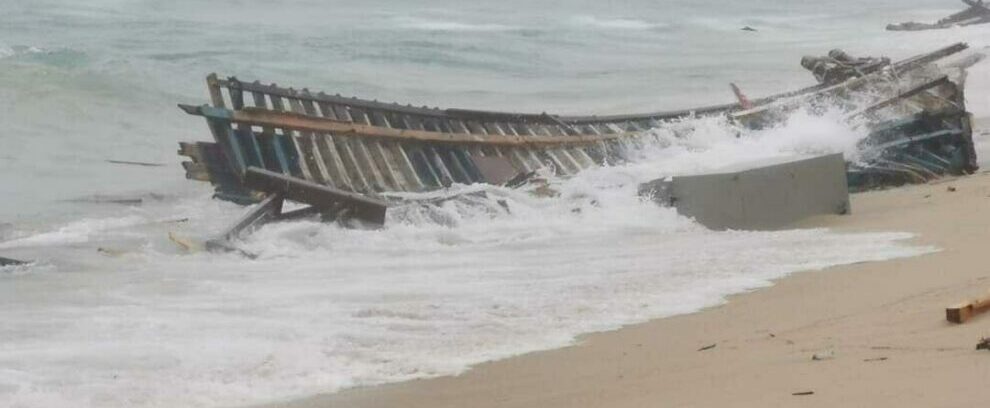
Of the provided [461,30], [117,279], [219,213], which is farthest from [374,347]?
[461,30]

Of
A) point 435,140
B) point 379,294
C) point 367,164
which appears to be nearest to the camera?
point 379,294

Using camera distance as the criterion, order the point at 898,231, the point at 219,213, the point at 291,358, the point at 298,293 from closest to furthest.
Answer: the point at 291,358 < the point at 298,293 < the point at 898,231 < the point at 219,213

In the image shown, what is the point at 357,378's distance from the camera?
587 centimetres

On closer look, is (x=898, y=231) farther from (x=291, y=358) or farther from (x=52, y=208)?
(x=52, y=208)

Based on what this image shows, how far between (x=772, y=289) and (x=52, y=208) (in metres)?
8.45

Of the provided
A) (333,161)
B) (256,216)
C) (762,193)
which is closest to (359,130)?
(333,161)

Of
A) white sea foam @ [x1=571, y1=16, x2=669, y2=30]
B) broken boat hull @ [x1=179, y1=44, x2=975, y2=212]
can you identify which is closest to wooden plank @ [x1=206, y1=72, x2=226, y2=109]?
broken boat hull @ [x1=179, y1=44, x2=975, y2=212]

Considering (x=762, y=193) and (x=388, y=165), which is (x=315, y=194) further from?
(x=762, y=193)

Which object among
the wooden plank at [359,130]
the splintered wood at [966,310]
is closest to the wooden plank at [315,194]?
Answer: the wooden plank at [359,130]

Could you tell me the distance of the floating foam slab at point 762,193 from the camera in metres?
10.2

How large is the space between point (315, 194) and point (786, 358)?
5.82 m

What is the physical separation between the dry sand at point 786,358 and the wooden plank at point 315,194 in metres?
3.71

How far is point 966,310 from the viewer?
5125mm

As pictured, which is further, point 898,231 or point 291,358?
point 898,231
